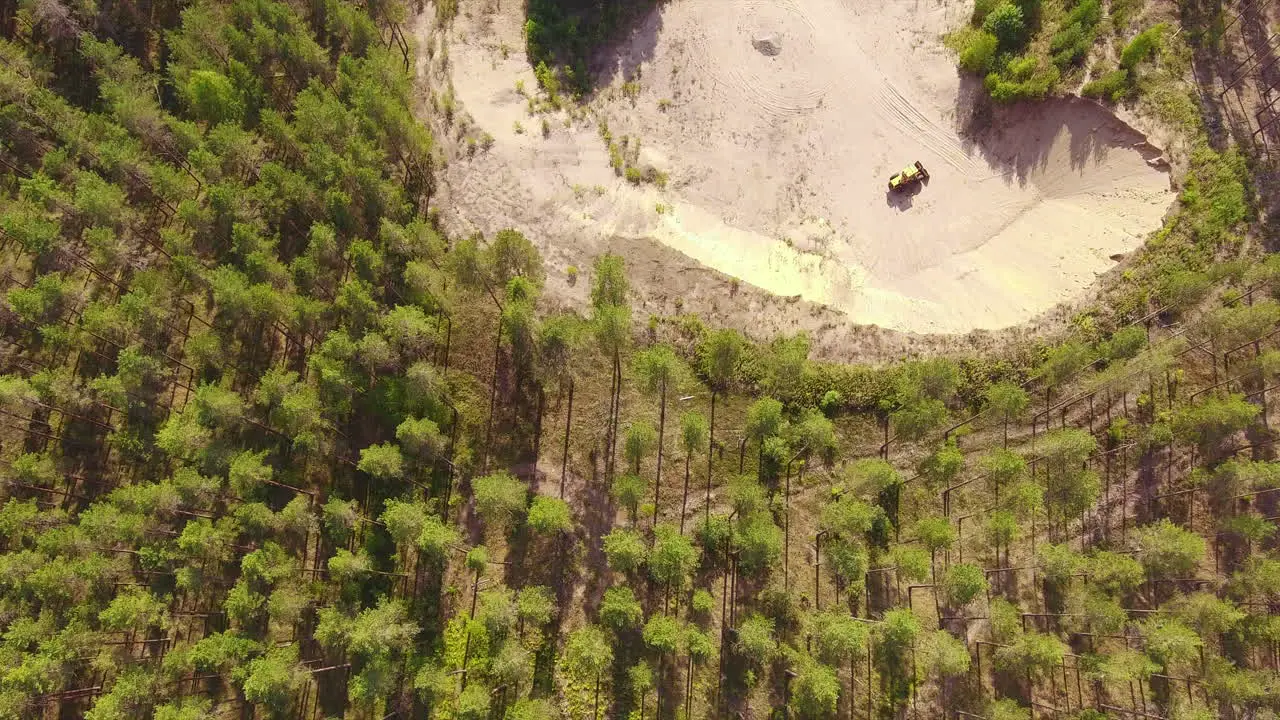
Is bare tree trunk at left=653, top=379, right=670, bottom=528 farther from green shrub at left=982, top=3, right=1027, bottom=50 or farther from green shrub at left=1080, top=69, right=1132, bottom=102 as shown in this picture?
green shrub at left=1080, top=69, right=1132, bottom=102

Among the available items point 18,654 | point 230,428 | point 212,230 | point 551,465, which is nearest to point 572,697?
point 551,465

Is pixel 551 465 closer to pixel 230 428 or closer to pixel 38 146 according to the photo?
pixel 230 428

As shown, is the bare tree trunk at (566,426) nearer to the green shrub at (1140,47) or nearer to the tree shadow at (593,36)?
the tree shadow at (593,36)

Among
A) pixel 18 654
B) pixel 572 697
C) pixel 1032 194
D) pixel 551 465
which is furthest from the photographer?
pixel 1032 194

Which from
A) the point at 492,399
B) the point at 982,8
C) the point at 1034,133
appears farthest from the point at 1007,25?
the point at 492,399

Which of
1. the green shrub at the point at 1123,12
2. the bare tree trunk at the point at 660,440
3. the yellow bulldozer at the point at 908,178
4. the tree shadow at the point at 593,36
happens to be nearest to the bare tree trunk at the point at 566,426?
the bare tree trunk at the point at 660,440

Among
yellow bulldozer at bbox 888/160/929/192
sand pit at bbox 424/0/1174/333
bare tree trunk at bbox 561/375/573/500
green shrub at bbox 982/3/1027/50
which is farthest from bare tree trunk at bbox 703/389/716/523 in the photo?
green shrub at bbox 982/3/1027/50
